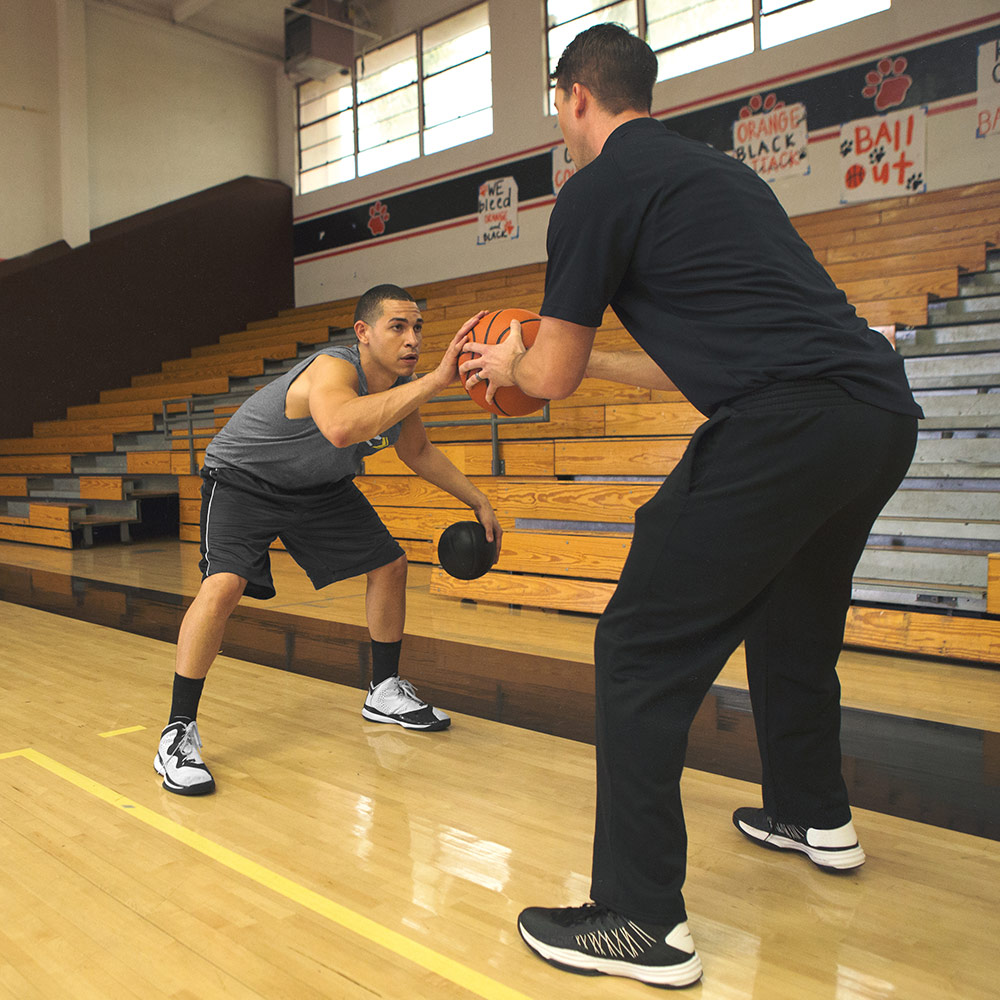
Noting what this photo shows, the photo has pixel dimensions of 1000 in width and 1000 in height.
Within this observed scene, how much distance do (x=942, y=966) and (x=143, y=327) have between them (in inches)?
400

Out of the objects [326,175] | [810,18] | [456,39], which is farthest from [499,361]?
[326,175]

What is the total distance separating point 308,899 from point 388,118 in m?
9.61

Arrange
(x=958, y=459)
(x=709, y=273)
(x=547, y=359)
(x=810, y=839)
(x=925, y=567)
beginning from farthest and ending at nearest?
(x=958, y=459) → (x=925, y=567) → (x=810, y=839) → (x=547, y=359) → (x=709, y=273)

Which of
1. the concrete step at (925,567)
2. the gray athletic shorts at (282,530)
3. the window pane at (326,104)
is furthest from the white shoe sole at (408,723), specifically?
the window pane at (326,104)

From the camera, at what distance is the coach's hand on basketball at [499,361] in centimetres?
159

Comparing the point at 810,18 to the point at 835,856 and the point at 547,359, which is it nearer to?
the point at 547,359

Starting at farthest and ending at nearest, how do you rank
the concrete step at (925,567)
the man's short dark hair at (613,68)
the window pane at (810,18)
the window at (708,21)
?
the window at (708,21) < the window pane at (810,18) < the concrete step at (925,567) < the man's short dark hair at (613,68)

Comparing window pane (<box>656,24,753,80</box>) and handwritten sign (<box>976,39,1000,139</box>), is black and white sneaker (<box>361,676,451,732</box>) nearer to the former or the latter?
handwritten sign (<box>976,39,1000,139</box>)

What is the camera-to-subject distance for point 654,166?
4.30 ft

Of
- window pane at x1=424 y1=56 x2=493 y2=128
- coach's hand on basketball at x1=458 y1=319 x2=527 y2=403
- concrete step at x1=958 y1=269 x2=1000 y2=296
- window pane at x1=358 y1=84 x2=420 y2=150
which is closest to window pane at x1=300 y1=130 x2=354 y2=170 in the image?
window pane at x1=358 y1=84 x2=420 y2=150

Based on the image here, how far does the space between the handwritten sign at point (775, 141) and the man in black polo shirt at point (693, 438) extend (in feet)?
19.9

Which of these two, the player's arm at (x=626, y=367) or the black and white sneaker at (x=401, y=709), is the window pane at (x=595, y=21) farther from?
the player's arm at (x=626, y=367)

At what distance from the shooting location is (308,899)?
5.21ft

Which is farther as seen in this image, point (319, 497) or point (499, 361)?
point (319, 497)
